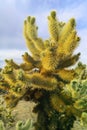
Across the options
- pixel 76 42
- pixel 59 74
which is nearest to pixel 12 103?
pixel 59 74

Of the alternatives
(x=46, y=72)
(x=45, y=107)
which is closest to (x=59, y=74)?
(x=46, y=72)

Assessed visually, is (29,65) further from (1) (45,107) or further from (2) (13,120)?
(2) (13,120)

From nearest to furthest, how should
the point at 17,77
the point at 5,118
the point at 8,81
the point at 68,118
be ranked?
1. the point at 17,77
2. the point at 8,81
3. the point at 68,118
4. the point at 5,118

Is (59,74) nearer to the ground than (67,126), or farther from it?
farther from it

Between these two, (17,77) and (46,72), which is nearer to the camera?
(17,77)

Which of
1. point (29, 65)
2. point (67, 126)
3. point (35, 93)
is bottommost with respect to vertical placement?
point (67, 126)

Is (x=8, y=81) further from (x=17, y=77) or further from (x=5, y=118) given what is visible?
(x=5, y=118)

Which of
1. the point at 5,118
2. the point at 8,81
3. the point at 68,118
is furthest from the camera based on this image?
the point at 5,118
